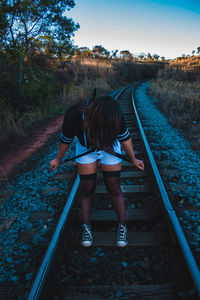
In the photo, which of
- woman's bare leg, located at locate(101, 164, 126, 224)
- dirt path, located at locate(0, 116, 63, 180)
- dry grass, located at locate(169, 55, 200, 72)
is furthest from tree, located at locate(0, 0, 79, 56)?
dry grass, located at locate(169, 55, 200, 72)

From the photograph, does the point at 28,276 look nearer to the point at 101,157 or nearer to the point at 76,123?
the point at 101,157

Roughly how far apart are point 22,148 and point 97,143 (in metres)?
4.27

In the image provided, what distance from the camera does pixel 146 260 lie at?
209 centimetres

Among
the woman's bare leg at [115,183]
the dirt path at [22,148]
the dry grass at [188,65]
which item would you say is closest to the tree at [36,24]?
the dirt path at [22,148]

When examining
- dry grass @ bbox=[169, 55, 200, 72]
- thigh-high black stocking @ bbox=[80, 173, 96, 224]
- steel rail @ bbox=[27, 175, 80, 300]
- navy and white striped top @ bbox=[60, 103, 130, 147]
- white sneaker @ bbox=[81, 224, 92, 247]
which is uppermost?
dry grass @ bbox=[169, 55, 200, 72]

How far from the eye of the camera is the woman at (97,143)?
5.45 ft

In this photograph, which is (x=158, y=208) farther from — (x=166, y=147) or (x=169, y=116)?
(x=169, y=116)

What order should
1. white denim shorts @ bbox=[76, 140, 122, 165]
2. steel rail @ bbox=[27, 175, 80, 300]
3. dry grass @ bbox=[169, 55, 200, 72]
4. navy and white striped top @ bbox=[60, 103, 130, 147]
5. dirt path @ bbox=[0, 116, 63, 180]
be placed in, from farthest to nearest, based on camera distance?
dry grass @ bbox=[169, 55, 200, 72]
dirt path @ bbox=[0, 116, 63, 180]
white denim shorts @ bbox=[76, 140, 122, 165]
navy and white striped top @ bbox=[60, 103, 130, 147]
steel rail @ bbox=[27, 175, 80, 300]

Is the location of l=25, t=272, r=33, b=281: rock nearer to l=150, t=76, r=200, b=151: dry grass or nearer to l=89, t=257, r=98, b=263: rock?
l=89, t=257, r=98, b=263: rock

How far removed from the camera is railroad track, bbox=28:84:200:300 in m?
1.75

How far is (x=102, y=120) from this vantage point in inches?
64.7

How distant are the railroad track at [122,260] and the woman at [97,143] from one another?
Result: 162mm

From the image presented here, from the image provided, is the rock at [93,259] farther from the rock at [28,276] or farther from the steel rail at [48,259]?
the rock at [28,276]

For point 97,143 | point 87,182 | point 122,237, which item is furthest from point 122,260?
point 97,143
